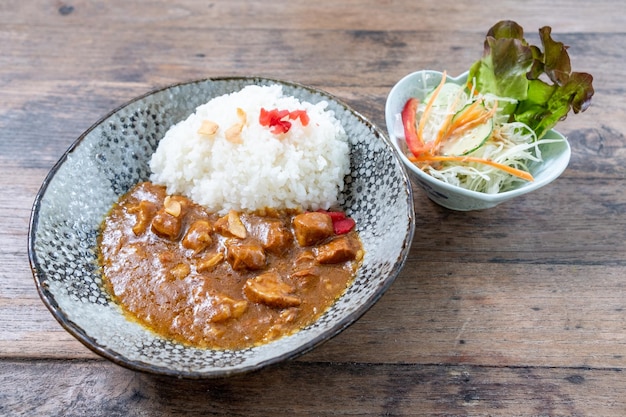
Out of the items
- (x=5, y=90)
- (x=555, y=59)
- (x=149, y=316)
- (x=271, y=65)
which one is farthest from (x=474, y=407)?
(x=5, y=90)

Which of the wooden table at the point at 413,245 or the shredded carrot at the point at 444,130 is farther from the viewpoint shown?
the shredded carrot at the point at 444,130

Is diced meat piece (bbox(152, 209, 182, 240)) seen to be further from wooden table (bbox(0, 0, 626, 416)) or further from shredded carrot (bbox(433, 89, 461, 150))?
shredded carrot (bbox(433, 89, 461, 150))

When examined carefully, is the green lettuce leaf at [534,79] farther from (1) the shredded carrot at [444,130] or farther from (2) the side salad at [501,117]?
(1) the shredded carrot at [444,130]

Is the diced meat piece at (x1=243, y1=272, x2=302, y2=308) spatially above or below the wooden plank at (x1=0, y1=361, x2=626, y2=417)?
above

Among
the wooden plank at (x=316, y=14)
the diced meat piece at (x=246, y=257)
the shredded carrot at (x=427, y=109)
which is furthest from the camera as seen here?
the wooden plank at (x=316, y=14)

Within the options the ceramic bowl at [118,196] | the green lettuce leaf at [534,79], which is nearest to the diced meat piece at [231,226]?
the ceramic bowl at [118,196]

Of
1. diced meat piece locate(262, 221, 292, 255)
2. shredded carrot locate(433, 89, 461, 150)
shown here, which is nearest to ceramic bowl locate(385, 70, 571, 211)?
shredded carrot locate(433, 89, 461, 150)

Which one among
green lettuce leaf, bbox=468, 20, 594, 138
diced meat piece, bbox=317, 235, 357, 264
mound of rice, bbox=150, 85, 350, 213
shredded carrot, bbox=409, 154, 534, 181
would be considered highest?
green lettuce leaf, bbox=468, 20, 594, 138
